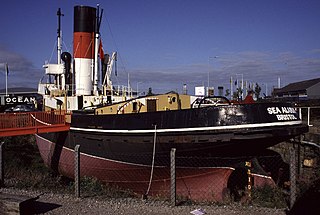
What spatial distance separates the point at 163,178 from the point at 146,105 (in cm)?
295

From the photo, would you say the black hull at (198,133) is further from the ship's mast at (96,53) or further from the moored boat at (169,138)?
the ship's mast at (96,53)

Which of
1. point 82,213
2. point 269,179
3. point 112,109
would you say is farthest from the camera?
point 112,109

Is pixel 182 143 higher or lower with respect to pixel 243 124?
lower

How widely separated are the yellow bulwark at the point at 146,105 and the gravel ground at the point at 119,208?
16.8 feet

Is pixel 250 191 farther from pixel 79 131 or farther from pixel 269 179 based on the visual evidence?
pixel 79 131

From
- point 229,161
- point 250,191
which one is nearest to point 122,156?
point 229,161

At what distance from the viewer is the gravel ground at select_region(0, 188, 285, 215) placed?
19.9 feet

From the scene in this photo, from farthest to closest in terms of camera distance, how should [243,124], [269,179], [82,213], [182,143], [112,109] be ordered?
[112,109], [269,179], [182,143], [243,124], [82,213]

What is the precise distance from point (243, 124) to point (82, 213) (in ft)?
15.2

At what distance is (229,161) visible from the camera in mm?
9180

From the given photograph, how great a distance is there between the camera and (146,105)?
1168 cm

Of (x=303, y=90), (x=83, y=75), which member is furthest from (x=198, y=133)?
(x=303, y=90)

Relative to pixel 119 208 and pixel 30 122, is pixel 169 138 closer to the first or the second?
Answer: pixel 119 208

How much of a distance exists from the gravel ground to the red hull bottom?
1.72 metres
